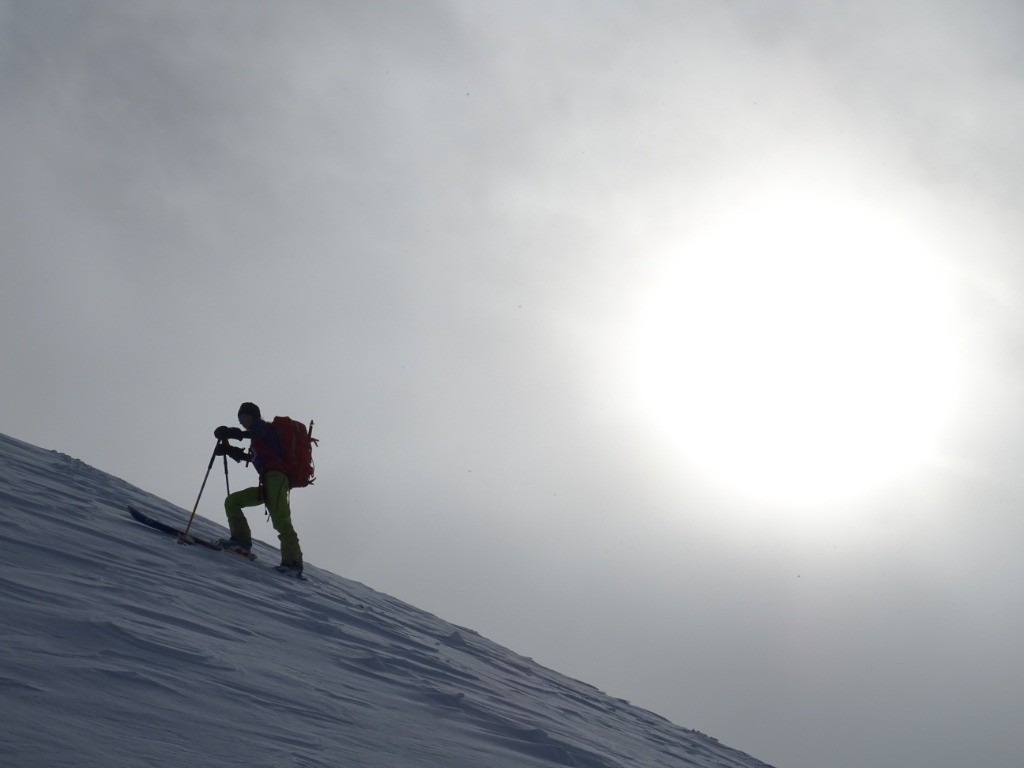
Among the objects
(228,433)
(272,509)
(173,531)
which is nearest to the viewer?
(173,531)

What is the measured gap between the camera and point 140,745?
9.53 ft

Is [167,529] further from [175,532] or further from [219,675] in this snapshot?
[219,675]

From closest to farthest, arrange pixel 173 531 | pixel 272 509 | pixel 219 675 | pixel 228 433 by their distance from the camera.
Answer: pixel 219 675 → pixel 173 531 → pixel 272 509 → pixel 228 433

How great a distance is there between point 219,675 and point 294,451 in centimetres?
531

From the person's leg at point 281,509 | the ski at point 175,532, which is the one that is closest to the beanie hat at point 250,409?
the person's leg at point 281,509

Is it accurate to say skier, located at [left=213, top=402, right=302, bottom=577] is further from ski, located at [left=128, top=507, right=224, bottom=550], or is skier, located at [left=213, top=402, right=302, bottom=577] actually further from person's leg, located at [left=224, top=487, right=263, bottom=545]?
ski, located at [left=128, top=507, right=224, bottom=550]

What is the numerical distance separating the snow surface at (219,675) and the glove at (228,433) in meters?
1.22

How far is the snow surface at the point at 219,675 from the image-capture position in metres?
3.09

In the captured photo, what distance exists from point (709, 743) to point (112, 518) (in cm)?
776

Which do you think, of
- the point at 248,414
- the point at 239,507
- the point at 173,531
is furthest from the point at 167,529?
the point at 248,414

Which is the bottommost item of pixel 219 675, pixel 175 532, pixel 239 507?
pixel 219 675

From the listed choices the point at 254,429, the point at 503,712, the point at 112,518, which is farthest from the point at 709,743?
the point at 112,518

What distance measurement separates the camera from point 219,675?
4.12 m

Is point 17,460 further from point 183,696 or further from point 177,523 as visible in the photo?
point 183,696
